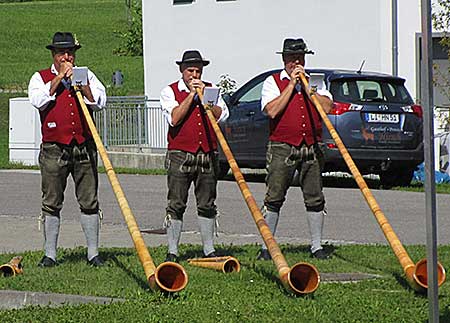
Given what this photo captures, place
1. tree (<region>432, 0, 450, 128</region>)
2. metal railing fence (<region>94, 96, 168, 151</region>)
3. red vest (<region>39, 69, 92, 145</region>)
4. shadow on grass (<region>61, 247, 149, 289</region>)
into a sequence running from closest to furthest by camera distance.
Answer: shadow on grass (<region>61, 247, 149, 289</region>)
red vest (<region>39, 69, 92, 145</region>)
tree (<region>432, 0, 450, 128</region>)
metal railing fence (<region>94, 96, 168, 151</region>)

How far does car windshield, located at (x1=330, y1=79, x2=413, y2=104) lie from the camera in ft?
58.8

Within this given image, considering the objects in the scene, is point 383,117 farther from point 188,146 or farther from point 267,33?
point 188,146

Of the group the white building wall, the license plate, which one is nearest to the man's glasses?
the license plate

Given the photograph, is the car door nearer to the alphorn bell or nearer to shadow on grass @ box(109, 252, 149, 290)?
shadow on grass @ box(109, 252, 149, 290)

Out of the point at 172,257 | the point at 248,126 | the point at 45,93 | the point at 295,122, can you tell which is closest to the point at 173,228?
the point at 172,257

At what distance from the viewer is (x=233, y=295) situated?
28.5 ft

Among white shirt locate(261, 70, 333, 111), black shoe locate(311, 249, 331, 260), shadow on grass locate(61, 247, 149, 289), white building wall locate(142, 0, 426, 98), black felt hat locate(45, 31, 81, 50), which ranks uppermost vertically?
white building wall locate(142, 0, 426, 98)

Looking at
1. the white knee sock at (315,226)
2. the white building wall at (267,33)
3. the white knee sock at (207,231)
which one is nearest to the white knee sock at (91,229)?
the white knee sock at (207,231)

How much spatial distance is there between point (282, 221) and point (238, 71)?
38.5 feet

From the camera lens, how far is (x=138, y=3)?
6569 centimetres

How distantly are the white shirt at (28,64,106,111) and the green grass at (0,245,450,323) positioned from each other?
4.41ft

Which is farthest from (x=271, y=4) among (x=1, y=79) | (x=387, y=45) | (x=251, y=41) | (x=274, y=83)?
(x=1, y=79)

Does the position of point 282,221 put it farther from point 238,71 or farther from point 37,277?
point 238,71

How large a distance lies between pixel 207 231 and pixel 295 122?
1.18 metres
